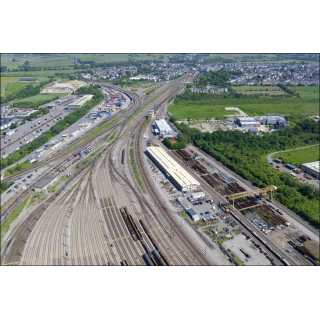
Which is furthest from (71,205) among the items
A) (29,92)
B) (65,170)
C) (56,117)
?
(29,92)

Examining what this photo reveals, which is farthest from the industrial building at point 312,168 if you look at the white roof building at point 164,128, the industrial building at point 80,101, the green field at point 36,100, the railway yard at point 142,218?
the green field at point 36,100

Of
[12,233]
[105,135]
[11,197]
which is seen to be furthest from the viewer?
[105,135]

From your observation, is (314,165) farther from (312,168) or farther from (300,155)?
(300,155)

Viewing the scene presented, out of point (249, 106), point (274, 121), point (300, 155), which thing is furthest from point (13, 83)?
point (300, 155)

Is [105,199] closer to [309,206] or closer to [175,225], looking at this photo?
[175,225]

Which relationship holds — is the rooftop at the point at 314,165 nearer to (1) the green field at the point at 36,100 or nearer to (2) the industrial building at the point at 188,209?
(2) the industrial building at the point at 188,209

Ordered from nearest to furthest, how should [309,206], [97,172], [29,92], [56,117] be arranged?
1. [309,206]
2. [97,172]
3. [56,117]
4. [29,92]
